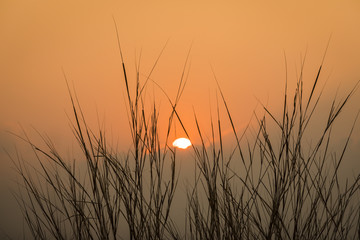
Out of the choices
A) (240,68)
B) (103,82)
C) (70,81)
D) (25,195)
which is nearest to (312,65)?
(240,68)

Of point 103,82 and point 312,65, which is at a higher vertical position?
point 312,65

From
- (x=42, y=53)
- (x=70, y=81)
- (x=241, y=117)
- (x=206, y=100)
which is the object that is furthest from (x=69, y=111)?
(x=241, y=117)

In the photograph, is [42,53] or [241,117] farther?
[42,53]

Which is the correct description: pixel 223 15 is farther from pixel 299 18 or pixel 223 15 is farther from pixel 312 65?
pixel 312 65

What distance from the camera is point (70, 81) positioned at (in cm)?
217

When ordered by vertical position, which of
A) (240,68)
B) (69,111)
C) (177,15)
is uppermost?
(177,15)

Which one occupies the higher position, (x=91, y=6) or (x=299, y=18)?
(x=299, y=18)

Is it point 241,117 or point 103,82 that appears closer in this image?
point 241,117

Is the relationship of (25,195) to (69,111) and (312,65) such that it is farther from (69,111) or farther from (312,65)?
(312,65)

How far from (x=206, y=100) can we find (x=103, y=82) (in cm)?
61

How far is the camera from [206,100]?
209 cm

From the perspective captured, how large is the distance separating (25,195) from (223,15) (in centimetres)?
153

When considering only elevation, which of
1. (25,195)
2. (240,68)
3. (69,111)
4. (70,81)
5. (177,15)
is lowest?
(25,195)

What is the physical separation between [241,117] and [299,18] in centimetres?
66
